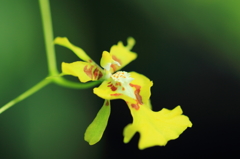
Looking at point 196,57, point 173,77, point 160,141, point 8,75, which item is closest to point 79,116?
point 8,75


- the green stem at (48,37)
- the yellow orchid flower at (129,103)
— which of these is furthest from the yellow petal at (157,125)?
the green stem at (48,37)

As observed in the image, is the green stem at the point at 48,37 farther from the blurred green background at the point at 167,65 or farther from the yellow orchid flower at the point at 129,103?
the blurred green background at the point at 167,65

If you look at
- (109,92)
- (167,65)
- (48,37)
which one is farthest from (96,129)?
(167,65)

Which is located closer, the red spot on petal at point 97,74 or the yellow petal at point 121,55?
the red spot on petal at point 97,74

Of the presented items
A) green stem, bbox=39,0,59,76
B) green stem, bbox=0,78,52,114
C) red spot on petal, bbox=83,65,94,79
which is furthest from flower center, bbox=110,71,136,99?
green stem, bbox=39,0,59,76

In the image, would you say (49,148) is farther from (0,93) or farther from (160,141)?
(160,141)

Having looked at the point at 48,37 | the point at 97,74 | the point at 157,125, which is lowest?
the point at 157,125

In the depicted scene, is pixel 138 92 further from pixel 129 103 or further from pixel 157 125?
pixel 157 125
